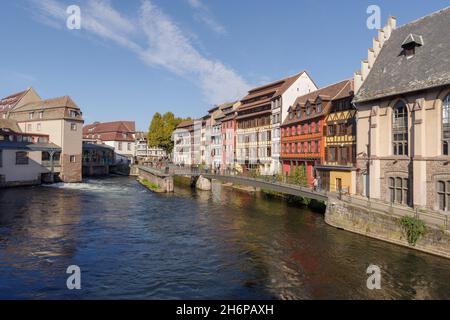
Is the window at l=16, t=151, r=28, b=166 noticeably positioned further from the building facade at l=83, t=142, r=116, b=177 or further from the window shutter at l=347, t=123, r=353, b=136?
the window shutter at l=347, t=123, r=353, b=136

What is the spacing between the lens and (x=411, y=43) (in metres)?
30.5

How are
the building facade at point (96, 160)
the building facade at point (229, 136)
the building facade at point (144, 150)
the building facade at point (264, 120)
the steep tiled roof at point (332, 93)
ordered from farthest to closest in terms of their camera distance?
the building facade at point (144, 150) < the building facade at point (96, 160) < the building facade at point (229, 136) < the building facade at point (264, 120) < the steep tiled roof at point (332, 93)

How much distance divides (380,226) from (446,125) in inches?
352

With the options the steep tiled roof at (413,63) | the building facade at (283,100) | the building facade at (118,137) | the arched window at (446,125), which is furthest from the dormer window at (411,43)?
the building facade at (118,137)

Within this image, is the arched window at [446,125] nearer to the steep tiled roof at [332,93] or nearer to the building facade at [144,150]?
the steep tiled roof at [332,93]

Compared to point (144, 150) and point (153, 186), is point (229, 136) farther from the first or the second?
point (144, 150)

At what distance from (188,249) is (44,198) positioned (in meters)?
27.9

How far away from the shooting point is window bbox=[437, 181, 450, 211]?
2564cm

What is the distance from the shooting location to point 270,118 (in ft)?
194

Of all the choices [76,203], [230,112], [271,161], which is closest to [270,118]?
[271,161]

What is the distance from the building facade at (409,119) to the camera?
26250 millimetres

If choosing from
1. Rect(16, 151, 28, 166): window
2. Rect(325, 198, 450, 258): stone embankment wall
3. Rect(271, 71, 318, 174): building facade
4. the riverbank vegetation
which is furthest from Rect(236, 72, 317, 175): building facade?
Rect(16, 151, 28, 166): window

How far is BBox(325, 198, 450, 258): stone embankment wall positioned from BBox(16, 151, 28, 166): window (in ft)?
160
